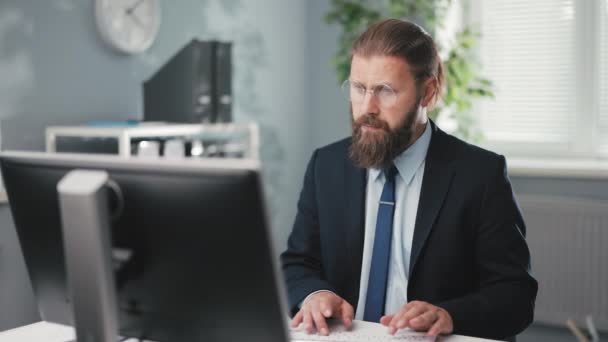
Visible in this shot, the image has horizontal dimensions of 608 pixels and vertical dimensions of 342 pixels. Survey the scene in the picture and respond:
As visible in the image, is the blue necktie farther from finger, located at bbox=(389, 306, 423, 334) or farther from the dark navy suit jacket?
finger, located at bbox=(389, 306, 423, 334)

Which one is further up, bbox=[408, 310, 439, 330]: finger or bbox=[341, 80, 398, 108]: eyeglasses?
bbox=[341, 80, 398, 108]: eyeglasses

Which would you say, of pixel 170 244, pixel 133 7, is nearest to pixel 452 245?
pixel 170 244

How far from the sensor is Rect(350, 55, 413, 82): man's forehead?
1.68 m

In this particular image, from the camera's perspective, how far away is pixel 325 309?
144 cm

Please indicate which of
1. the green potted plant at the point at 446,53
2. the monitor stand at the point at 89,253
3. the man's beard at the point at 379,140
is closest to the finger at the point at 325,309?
the man's beard at the point at 379,140

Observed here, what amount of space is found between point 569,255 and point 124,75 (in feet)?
7.27

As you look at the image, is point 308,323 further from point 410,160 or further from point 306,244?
point 410,160

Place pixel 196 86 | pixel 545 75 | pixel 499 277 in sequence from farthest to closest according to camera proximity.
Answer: pixel 545 75, pixel 196 86, pixel 499 277

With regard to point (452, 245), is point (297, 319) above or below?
below

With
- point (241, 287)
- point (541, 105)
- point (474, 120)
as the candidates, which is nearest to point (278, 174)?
point (474, 120)

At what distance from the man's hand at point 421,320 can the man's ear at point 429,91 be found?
59 centimetres

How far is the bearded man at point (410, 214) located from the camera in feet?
5.41

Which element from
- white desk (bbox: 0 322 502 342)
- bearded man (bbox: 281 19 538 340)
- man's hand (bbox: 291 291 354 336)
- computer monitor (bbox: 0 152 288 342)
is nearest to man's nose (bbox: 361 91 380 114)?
bearded man (bbox: 281 19 538 340)

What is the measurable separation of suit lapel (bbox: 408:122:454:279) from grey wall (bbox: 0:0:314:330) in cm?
148
